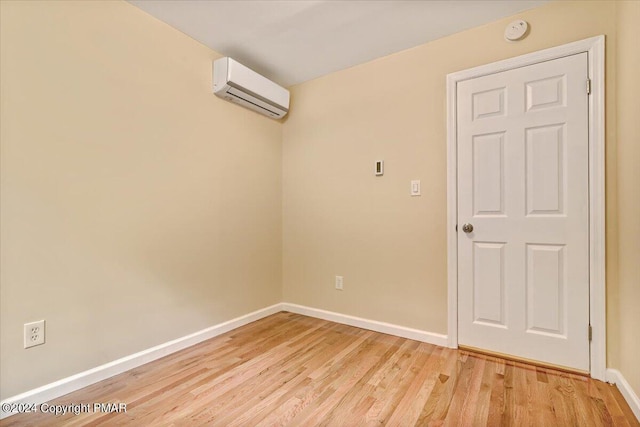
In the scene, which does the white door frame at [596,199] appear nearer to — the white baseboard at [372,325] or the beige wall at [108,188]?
the white baseboard at [372,325]

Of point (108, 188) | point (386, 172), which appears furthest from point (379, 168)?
point (108, 188)

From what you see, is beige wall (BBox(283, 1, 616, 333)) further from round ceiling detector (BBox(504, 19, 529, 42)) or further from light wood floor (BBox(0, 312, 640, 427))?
light wood floor (BBox(0, 312, 640, 427))

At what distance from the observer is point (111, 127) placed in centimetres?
183

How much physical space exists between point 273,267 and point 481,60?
2459 mm

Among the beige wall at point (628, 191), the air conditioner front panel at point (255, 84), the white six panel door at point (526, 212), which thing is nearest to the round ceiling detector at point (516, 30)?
the white six panel door at point (526, 212)

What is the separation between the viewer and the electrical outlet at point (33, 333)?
59.4 inches

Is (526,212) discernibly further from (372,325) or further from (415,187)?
(372,325)

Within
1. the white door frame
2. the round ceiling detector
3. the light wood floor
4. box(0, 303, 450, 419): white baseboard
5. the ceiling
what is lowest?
the light wood floor

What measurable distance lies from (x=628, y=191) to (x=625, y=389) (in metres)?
1.04

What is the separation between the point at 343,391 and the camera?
5.47ft

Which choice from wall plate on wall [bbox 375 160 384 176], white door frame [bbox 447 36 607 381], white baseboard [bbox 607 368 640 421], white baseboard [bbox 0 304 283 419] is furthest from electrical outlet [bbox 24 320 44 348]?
white door frame [bbox 447 36 607 381]

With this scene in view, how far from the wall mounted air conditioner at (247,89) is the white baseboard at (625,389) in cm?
303

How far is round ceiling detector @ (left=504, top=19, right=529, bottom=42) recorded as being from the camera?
196 centimetres

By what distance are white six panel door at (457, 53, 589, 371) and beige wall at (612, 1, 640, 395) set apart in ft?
0.50
